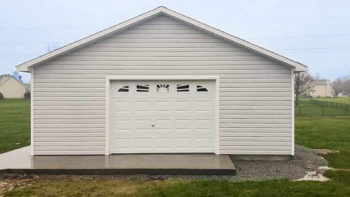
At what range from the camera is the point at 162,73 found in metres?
9.88

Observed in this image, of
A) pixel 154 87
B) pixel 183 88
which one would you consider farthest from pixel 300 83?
pixel 154 87

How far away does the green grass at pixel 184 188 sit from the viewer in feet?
21.1

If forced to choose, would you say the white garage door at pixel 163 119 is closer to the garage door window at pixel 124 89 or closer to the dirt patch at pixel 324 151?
the garage door window at pixel 124 89

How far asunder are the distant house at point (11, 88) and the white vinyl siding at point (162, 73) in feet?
228

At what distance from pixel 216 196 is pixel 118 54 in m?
5.41

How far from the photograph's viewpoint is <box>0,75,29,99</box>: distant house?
71625mm

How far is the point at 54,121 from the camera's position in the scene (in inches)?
386

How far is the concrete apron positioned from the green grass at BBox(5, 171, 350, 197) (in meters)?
0.60

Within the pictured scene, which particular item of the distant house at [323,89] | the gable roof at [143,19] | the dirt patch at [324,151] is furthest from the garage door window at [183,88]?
the distant house at [323,89]

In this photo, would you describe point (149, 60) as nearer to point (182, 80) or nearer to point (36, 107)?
point (182, 80)

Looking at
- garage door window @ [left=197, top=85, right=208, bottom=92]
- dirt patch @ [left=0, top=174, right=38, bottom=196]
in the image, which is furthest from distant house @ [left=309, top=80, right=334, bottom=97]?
dirt patch @ [left=0, top=174, right=38, bottom=196]

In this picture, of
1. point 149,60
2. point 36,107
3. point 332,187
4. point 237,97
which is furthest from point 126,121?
point 332,187

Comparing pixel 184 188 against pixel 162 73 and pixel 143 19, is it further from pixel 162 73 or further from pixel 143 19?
pixel 143 19

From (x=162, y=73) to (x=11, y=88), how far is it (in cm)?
7130
